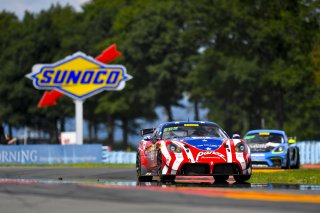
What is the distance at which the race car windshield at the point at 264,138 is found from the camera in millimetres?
27578

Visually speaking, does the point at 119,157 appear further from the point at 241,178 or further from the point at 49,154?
the point at 241,178

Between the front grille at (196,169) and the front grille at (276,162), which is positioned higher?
the front grille at (276,162)

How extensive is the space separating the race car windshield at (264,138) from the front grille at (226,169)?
40.2 feet

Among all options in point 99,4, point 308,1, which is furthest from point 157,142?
point 99,4

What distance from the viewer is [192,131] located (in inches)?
659

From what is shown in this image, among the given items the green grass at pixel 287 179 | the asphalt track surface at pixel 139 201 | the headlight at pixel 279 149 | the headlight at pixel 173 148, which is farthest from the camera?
the headlight at pixel 279 149

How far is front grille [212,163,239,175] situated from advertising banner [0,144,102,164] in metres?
24.6

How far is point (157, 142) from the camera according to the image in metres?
16.1

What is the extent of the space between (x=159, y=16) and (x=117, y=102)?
28.9ft

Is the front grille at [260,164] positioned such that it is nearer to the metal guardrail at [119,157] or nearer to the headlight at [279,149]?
the headlight at [279,149]

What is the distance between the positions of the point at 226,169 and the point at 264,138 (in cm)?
1267

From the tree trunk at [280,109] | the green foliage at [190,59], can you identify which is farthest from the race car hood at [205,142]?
the tree trunk at [280,109]

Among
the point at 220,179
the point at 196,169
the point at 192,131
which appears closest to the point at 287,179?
the point at 220,179

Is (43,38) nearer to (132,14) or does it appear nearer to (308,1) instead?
(132,14)
